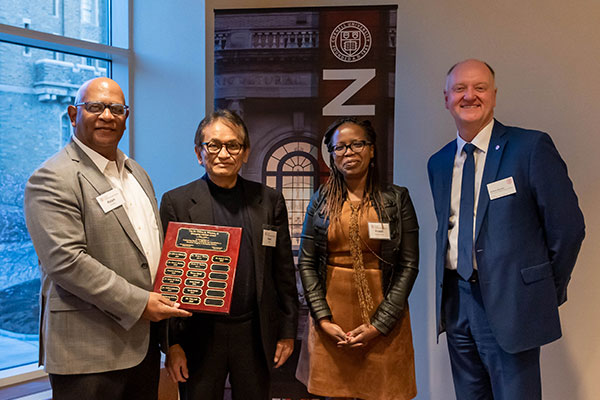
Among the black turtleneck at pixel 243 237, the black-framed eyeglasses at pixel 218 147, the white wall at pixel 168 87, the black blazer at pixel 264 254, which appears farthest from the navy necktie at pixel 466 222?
the white wall at pixel 168 87

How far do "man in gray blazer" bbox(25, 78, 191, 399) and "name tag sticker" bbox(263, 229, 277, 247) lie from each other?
19.5 inches

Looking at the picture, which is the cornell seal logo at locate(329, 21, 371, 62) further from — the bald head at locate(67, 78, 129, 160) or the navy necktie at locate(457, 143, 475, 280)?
the bald head at locate(67, 78, 129, 160)

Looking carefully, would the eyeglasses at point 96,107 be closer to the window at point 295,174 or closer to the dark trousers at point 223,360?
the dark trousers at point 223,360

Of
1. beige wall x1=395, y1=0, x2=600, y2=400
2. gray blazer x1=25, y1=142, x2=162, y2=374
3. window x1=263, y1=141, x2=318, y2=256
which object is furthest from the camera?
window x1=263, y1=141, x2=318, y2=256

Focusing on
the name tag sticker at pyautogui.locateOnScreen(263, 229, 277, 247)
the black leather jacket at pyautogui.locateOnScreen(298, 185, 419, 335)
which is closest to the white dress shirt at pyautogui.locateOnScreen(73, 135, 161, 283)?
the name tag sticker at pyautogui.locateOnScreen(263, 229, 277, 247)

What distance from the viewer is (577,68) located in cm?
316

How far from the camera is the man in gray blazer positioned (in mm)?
1765

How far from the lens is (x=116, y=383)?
1896 millimetres

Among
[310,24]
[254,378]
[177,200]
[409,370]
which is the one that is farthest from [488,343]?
[310,24]

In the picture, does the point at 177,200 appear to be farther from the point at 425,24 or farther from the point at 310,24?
the point at 425,24

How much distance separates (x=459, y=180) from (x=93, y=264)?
1.72 meters

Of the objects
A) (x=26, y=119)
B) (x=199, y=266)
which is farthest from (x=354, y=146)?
(x=26, y=119)

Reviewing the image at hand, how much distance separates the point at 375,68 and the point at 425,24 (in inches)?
24.0

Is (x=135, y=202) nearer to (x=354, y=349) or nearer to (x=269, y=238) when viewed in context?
(x=269, y=238)
